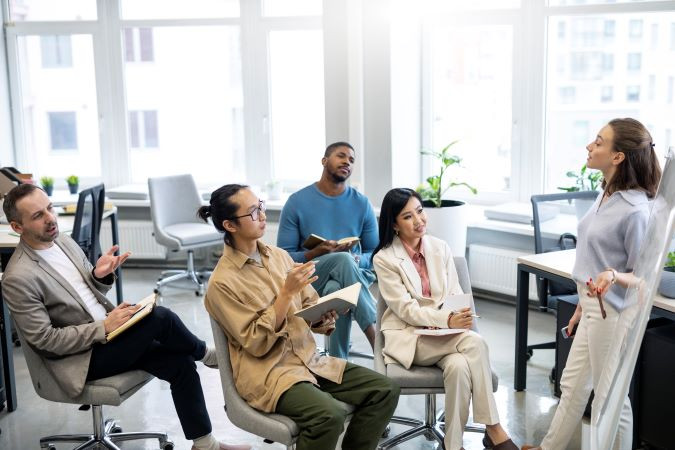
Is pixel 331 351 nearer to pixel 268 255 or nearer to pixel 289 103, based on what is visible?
pixel 268 255

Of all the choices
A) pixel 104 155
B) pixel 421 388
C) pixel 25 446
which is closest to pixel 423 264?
pixel 421 388

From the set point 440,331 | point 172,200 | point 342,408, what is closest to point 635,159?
point 440,331

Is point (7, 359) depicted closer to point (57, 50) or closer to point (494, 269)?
point (494, 269)

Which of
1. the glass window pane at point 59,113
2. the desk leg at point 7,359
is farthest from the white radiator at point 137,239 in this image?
the desk leg at point 7,359

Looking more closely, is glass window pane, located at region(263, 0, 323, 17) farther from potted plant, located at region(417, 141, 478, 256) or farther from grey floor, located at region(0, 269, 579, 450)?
grey floor, located at region(0, 269, 579, 450)

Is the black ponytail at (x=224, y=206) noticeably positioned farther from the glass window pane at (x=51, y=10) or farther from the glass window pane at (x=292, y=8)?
the glass window pane at (x=51, y=10)

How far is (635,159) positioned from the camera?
290cm

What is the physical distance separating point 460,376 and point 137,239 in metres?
4.41

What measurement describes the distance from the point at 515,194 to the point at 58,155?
4.14 meters

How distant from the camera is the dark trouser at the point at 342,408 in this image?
2.66 m

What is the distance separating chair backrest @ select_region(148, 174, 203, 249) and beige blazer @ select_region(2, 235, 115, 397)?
118 inches

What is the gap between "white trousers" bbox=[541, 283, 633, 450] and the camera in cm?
285

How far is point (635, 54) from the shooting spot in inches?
208

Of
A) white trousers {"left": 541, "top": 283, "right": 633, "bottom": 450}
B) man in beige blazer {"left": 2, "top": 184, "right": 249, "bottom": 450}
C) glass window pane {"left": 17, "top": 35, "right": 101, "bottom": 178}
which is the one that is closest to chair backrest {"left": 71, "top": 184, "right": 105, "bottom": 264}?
man in beige blazer {"left": 2, "top": 184, "right": 249, "bottom": 450}
